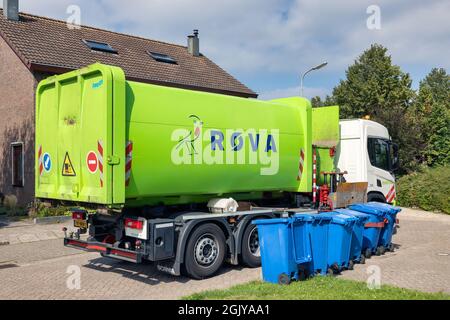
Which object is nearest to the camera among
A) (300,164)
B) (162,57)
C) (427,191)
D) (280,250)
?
(280,250)

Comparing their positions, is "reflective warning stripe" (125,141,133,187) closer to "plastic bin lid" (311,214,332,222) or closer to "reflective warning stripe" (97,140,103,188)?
"reflective warning stripe" (97,140,103,188)

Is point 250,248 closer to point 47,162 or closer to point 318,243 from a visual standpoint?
point 318,243

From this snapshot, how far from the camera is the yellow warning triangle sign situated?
711 centimetres

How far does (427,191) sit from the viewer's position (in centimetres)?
1791

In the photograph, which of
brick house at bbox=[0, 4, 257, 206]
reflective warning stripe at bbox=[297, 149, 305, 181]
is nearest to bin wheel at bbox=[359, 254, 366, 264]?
reflective warning stripe at bbox=[297, 149, 305, 181]

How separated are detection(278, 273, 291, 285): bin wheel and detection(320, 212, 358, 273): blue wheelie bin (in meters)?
1.11

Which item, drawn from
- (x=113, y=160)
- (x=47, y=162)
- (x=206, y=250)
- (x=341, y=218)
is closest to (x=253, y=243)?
(x=206, y=250)

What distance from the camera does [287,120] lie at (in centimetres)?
905

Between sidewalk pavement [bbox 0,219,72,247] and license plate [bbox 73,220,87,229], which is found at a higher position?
license plate [bbox 73,220,87,229]

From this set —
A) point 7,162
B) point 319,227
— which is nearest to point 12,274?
point 319,227

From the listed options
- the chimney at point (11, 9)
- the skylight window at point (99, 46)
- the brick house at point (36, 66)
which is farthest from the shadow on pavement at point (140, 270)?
the chimney at point (11, 9)

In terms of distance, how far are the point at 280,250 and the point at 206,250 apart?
4.32ft

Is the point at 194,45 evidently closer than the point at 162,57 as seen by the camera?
No
